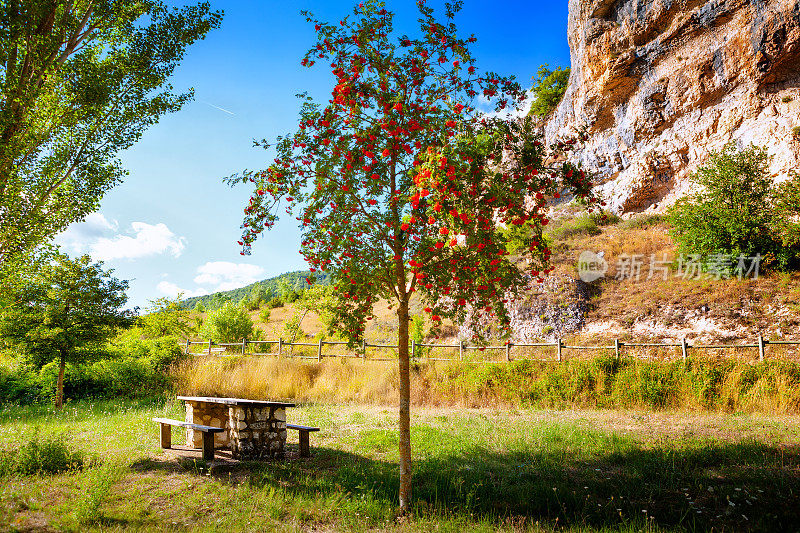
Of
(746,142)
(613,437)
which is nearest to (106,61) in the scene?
(613,437)

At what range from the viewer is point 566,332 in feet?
62.0

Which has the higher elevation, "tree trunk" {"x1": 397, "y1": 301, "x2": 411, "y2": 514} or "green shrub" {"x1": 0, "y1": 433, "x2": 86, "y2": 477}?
"tree trunk" {"x1": 397, "y1": 301, "x2": 411, "y2": 514}

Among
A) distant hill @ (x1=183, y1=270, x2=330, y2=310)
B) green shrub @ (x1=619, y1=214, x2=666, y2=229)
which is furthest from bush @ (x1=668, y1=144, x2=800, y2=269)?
distant hill @ (x1=183, y1=270, x2=330, y2=310)

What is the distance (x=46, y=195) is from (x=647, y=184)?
98.2 ft

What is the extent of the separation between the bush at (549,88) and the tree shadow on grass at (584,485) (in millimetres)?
37240

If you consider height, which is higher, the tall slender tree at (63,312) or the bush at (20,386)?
the tall slender tree at (63,312)

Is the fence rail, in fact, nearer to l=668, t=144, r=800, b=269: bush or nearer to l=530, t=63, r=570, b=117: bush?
l=668, t=144, r=800, b=269: bush

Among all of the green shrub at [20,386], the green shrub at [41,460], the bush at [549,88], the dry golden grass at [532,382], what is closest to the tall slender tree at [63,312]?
the green shrub at [20,386]

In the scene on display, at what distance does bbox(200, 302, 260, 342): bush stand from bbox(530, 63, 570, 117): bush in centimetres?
2970

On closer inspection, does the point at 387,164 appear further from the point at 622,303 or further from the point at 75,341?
the point at 622,303

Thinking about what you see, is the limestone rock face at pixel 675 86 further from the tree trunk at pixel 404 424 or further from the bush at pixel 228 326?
the bush at pixel 228 326

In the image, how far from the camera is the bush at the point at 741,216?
17.6 meters

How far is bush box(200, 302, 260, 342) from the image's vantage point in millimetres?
26594

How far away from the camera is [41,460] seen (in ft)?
18.9
